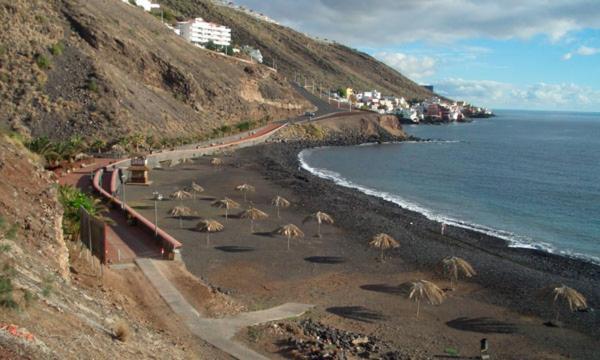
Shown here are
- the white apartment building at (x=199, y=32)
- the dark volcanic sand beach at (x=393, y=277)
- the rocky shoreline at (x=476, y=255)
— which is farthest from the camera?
the white apartment building at (x=199, y=32)

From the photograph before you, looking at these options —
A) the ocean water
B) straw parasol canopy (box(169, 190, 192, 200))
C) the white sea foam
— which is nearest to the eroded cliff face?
straw parasol canopy (box(169, 190, 192, 200))

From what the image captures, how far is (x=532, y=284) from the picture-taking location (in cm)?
2122

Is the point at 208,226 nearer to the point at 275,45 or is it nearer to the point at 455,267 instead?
the point at 455,267

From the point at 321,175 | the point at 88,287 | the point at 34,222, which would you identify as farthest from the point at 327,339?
the point at 321,175

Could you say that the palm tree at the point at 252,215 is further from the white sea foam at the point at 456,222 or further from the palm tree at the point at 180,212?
→ the white sea foam at the point at 456,222

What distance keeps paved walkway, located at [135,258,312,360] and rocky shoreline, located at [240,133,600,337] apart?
25.8 feet

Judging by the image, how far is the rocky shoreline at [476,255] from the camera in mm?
19455

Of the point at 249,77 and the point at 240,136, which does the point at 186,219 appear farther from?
the point at 249,77

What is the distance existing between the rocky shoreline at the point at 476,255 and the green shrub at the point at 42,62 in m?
29.5

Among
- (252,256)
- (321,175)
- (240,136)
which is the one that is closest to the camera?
(252,256)

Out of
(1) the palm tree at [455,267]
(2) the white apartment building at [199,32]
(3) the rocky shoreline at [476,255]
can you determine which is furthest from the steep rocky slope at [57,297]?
(2) the white apartment building at [199,32]

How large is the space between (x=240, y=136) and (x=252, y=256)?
4824cm

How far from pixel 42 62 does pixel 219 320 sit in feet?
161

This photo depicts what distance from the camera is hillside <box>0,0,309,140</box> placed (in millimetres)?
51406
